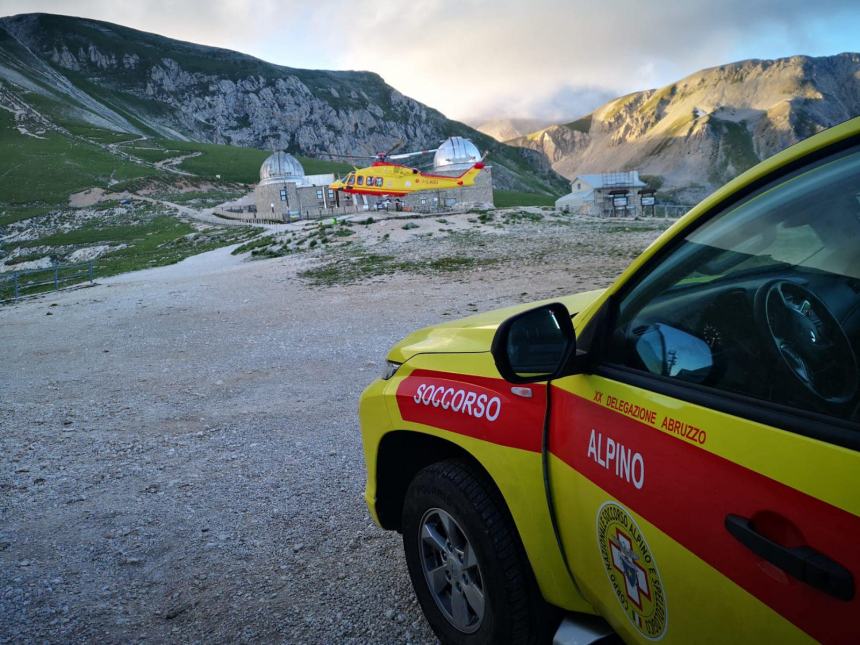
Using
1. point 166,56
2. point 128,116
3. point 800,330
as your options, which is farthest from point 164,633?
point 166,56

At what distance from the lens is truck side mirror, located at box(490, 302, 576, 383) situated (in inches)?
80.7

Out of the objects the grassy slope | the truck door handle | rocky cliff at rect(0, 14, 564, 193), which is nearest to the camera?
the truck door handle

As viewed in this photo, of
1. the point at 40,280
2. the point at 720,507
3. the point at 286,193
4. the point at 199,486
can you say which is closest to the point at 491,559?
the point at 720,507

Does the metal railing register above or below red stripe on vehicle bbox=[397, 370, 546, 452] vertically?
below

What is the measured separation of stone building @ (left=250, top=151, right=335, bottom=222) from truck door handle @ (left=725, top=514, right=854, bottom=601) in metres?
62.8

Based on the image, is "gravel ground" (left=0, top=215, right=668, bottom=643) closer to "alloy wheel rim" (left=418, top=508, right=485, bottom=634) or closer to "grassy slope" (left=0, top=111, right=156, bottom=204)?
"alloy wheel rim" (left=418, top=508, right=485, bottom=634)

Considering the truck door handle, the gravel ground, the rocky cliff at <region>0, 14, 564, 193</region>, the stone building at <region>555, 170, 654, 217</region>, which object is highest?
the rocky cliff at <region>0, 14, 564, 193</region>

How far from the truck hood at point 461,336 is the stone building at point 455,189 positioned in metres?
44.6

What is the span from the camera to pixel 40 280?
31.6 meters

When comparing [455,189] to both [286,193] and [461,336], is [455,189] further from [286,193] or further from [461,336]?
[461,336]

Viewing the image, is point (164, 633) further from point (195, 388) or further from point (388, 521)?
point (195, 388)

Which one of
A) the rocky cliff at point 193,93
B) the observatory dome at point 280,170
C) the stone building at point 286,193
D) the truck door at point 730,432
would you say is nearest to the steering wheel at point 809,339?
the truck door at point 730,432

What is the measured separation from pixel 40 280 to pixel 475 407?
116 feet

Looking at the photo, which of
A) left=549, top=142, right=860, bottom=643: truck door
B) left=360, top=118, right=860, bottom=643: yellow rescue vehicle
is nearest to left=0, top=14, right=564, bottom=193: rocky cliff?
left=360, top=118, right=860, bottom=643: yellow rescue vehicle
